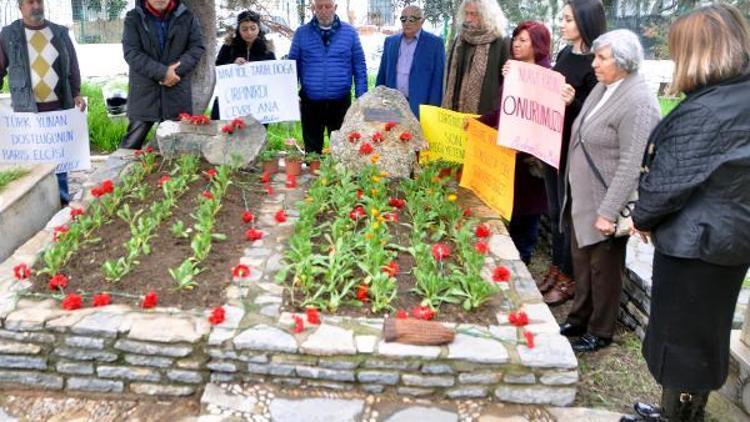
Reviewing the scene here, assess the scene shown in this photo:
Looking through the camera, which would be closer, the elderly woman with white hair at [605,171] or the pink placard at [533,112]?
the elderly woman with white hair at [605,171]

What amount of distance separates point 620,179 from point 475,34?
2124 millimetres

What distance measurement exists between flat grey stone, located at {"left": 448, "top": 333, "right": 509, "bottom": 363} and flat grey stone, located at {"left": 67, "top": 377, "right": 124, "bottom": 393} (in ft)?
5.37

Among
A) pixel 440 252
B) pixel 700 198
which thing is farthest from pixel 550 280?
pixel 700 198

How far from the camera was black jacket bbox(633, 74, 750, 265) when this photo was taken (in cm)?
238

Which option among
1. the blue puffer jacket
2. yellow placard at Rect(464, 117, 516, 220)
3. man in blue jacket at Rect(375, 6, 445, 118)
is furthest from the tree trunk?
yellow placard at Rect(464, 117, 516, 220)

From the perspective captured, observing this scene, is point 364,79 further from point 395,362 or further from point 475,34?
point 395,362

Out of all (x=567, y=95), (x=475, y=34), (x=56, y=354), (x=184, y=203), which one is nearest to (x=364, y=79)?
(x=475, y=34)

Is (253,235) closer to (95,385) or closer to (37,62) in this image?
(95,385)

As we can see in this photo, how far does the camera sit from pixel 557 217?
4.24 metres

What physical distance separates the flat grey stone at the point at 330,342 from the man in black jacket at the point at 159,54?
3.11 m

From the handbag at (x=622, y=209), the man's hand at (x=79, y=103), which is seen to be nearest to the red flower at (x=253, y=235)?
the handbag at (x=622, y=209)

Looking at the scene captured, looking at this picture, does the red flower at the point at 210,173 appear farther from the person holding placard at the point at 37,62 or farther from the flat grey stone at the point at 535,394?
the flat grey stone at the point at 535,394

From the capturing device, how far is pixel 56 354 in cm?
327

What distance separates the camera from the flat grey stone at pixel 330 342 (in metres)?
3.10
